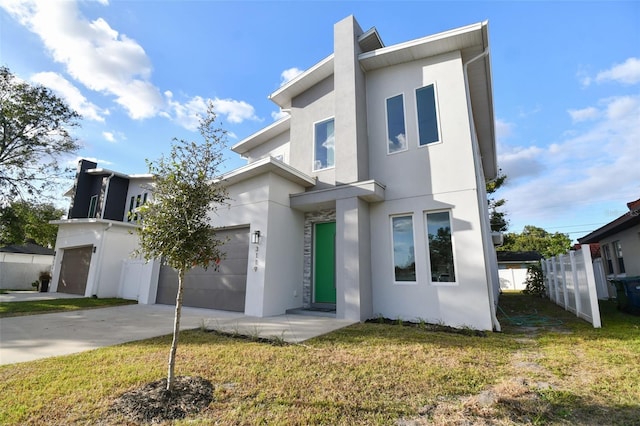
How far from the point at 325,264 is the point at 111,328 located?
5.16 m

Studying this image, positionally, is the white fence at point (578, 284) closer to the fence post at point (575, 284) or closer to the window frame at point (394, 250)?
the fence post at point (575, 284)

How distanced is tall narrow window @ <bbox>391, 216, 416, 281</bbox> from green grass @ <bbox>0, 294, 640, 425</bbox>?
2.12 meters

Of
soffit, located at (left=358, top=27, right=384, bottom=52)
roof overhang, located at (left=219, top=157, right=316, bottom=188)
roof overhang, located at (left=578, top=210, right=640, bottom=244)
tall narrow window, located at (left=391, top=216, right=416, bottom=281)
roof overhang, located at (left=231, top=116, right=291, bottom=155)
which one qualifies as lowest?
tall narrow window, located at (left=391, top=216, right=416, bottom=281)

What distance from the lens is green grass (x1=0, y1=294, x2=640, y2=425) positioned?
2504 mm

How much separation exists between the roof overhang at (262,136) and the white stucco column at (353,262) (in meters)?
5.13

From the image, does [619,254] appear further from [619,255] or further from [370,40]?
[370,40]

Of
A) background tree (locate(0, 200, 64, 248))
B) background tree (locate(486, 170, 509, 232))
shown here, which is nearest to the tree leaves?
background tree (locate(0, 200, 64, 248))

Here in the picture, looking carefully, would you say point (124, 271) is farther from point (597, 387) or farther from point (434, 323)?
point (597, 387)

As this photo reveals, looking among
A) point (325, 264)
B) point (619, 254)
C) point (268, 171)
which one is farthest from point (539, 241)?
point (268, 171)

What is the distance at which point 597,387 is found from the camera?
3.05 metres

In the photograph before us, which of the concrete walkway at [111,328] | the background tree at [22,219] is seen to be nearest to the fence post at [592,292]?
the concrete walkway at [111,328]

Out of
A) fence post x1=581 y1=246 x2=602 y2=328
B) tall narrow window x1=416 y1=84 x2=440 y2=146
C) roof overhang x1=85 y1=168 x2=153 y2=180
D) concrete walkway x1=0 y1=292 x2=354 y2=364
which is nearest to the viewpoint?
concrete walkway x1=0 y1=292 x2=354 y2=364

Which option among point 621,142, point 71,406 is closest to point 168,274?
point 71,406

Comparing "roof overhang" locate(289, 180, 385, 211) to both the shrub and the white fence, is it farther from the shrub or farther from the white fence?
the shrub
